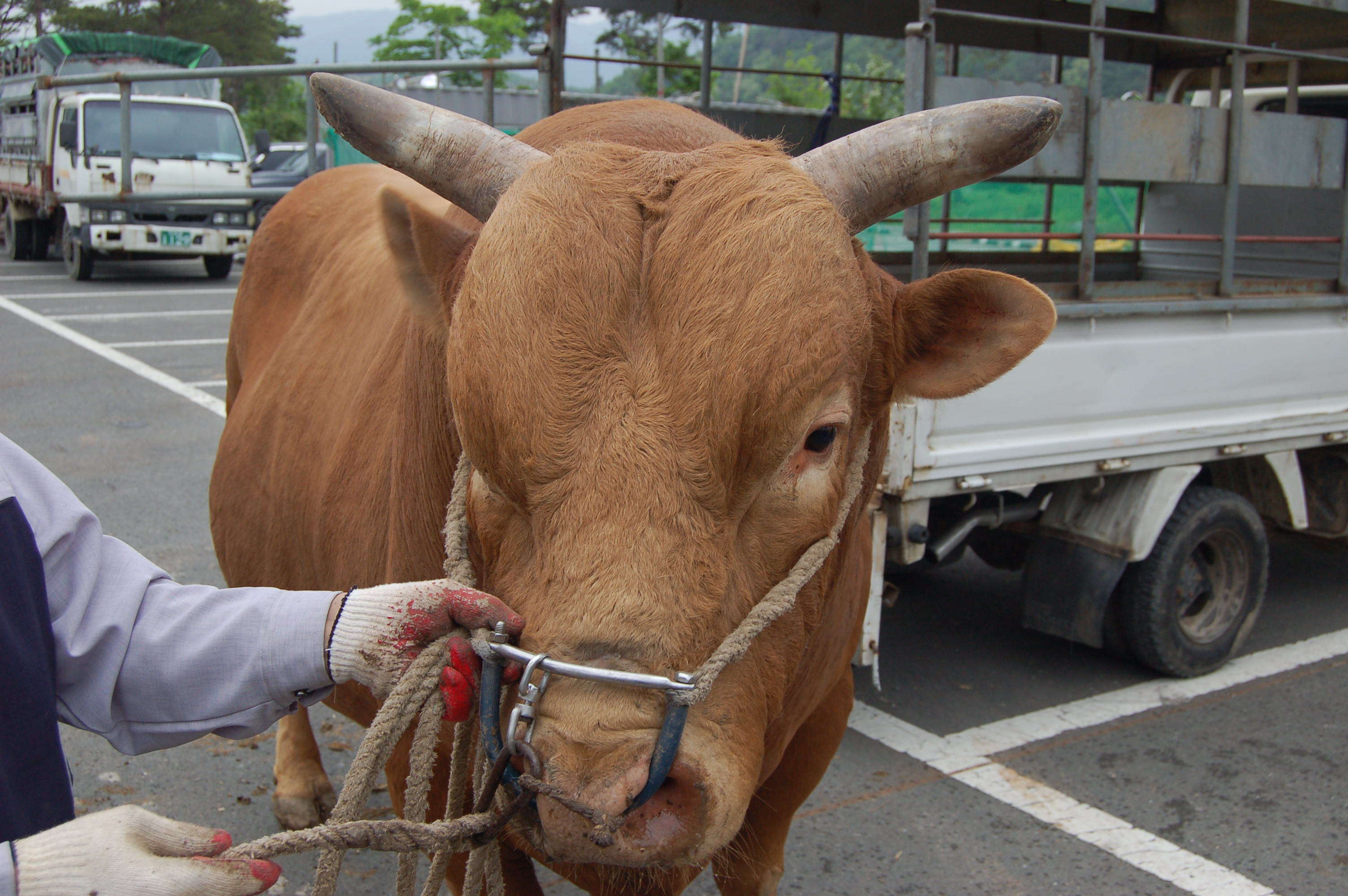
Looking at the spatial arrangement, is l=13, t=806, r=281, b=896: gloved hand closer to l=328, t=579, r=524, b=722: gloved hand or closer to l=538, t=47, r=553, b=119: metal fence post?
l=328, t=579, r=524, b=722: gloved hand

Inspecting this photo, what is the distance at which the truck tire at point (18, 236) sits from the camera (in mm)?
19156

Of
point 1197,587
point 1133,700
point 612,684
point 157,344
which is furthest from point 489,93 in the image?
point 612,684

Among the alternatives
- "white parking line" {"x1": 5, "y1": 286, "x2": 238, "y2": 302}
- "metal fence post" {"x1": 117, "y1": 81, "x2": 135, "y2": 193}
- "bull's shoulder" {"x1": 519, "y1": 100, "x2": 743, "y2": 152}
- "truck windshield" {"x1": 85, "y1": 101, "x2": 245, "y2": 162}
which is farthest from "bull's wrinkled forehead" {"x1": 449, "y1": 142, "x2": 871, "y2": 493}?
"truck windshield" {"x1": 85, "y1": 101, "x2": 245, "y2": 162}

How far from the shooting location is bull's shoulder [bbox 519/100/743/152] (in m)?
2.31

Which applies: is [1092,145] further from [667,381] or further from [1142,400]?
[667,381]

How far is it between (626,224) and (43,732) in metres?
1.20

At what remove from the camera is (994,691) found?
4.93m

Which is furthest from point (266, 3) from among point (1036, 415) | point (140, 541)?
point (1036, 415)

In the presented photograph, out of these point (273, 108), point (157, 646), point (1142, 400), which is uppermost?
point (273, 108)

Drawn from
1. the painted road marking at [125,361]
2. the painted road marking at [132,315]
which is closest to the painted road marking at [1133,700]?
the painted road marking at [125,361]

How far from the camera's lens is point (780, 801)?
3006mm

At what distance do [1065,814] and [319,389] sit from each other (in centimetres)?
284

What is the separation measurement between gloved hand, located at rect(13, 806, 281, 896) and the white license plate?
16396 mm

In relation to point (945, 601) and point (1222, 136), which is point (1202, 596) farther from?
point (1222, 136)
